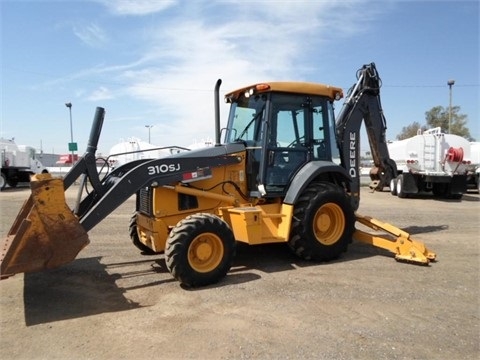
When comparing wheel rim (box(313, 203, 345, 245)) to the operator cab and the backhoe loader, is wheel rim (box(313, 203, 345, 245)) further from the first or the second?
the operator cab

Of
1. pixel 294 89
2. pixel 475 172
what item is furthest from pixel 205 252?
pixel 475 172

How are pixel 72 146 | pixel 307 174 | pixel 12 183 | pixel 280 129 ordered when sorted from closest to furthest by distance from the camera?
pixel 307 174, pixel 280 129, pixel 12 183, pixel 72 146

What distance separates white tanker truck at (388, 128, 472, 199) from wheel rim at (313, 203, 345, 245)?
1163 cm

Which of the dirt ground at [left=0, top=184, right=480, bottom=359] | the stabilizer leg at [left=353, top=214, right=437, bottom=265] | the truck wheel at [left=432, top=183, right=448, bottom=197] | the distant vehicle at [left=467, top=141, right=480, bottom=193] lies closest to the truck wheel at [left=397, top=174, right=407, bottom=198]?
the truck wheel at [left=432, top=183, right=448, bottom=197]

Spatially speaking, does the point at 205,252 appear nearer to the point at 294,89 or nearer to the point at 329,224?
the point at 329,224

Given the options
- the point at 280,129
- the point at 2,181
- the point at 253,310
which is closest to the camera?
the point at 253,310

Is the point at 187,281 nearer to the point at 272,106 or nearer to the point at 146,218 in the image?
the point at 146,218

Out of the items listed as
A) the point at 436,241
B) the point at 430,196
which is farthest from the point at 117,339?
the point at 430,196

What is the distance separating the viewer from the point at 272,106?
6363 mm

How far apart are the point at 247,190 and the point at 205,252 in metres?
1.50

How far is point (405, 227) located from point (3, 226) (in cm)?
972

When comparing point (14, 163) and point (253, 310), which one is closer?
point (253, 310)

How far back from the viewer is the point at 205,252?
5387 millimetres

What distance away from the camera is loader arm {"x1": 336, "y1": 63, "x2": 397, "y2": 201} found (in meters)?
7.55
